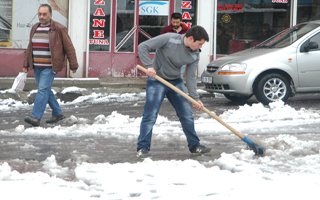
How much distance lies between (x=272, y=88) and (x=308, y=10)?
20.3ft

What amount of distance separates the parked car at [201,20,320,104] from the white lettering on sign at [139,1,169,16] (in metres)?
A: 4.49

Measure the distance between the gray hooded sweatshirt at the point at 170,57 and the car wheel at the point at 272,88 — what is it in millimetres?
5049

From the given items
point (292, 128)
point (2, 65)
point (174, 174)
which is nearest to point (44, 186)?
point (174, 174)

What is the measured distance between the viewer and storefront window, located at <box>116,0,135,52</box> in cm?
1712

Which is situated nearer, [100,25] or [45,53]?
[45,53]

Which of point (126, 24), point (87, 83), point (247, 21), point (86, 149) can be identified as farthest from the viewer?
point (247, 21)

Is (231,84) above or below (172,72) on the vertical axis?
below

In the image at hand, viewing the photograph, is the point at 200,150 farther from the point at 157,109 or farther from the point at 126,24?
the point at 126,24

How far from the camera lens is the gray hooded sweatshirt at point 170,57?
7578mm

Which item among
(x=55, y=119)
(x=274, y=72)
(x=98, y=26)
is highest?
(x=98, y=26)

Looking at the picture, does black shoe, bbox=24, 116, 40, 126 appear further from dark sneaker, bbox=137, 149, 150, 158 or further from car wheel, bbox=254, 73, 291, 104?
car wheel, bbox=254, 73, 291, 104

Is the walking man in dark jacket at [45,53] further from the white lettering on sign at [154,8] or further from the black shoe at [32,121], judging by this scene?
the white lettering on sign at [154,8]

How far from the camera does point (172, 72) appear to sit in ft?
25.5

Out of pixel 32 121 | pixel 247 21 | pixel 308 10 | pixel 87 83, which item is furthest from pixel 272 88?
pixel 308 10
